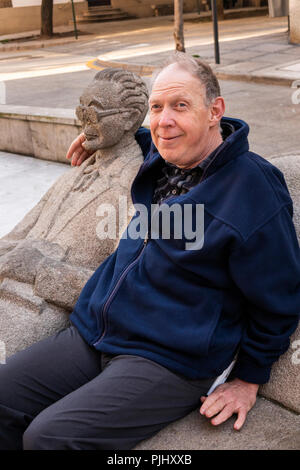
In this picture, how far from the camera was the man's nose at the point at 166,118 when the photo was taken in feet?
6.85

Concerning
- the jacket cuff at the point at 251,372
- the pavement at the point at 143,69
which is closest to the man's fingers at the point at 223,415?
the jacket cuff at the point at 251,372

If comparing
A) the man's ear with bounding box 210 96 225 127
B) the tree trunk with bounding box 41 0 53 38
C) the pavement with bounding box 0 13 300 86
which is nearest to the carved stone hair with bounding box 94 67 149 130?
the man's ear with bounding box 210 96 225 127

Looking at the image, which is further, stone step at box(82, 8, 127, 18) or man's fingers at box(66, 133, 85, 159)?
stone step at box(82, 8, 127, 18)

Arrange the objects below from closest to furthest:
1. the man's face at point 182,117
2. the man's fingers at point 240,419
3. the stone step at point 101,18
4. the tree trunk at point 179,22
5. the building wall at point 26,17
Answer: the man's fingers at point 240,419 → the man's face at point 182,117 → the tree trunk at point 179,22 → the building wall at point 26,17 → the stone step at point 101,18

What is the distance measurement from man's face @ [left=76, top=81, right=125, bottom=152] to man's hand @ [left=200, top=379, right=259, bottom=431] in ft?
4.49

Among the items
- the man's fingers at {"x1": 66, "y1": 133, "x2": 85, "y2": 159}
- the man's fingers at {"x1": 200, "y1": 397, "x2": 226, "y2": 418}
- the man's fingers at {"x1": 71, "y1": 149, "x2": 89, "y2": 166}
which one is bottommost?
the man's fingers at {"x1": 200, "y1": 397, "x2": 226, "y2": 418}

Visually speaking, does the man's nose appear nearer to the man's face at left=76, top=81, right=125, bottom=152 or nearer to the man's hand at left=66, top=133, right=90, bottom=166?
the man's face at left=76, top=81, right=125, bottom=152

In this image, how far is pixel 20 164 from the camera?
782cm

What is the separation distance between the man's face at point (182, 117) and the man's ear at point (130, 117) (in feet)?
2.43

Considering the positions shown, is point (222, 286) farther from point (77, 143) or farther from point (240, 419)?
point (77, 143)

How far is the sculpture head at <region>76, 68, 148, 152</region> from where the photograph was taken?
281 cm

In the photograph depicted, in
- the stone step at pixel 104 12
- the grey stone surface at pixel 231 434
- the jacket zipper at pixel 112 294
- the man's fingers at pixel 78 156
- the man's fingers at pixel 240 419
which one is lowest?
the grey stone surface at pixel 231 434

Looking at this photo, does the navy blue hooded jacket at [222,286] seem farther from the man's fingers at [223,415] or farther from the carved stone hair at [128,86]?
the carved stone hair at [128,86]
